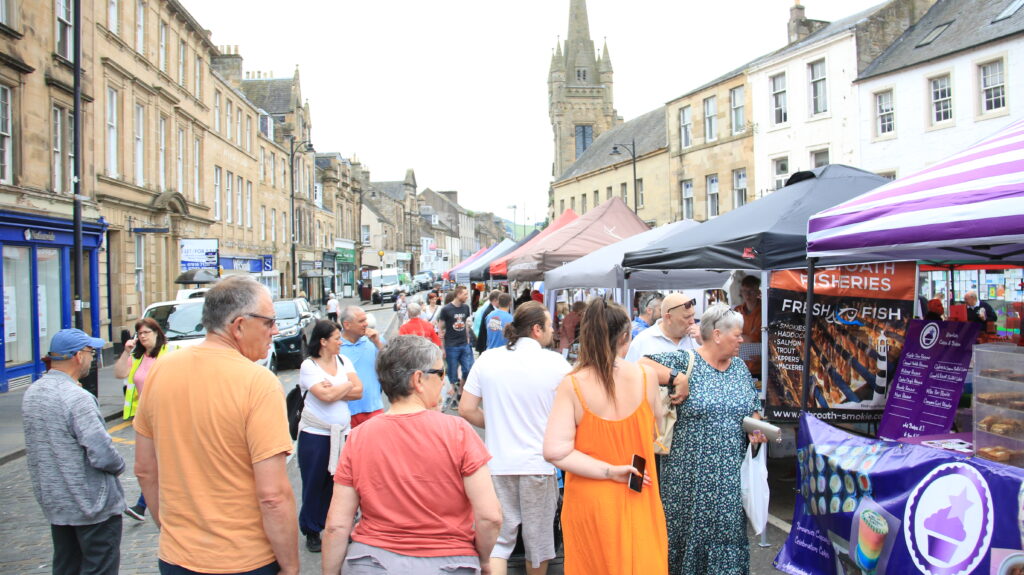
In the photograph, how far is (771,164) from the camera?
27344 mm

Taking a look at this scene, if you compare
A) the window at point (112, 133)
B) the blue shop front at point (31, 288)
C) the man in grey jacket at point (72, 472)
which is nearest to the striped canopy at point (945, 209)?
the man in grey jacket at point (72, 472)

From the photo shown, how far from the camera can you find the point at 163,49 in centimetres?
2456

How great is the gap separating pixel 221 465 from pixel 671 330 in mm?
3419

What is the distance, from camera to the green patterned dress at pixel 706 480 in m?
3.73

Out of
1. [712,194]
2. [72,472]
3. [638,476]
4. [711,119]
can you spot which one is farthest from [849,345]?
[711,119]

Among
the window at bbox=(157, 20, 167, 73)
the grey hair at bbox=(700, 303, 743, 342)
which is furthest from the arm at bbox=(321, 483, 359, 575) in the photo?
the window at bbox=(157, 20, 167, 73)

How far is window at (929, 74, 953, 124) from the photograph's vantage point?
20344mm

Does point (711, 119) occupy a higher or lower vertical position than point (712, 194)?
higher

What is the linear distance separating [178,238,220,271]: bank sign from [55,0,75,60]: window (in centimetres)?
757

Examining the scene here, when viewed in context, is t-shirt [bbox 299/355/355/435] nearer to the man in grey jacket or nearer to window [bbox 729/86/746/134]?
the man in grey jacket

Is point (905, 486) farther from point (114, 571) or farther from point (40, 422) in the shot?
point (40, 422)

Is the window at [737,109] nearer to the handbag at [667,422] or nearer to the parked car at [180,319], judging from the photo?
the parked car at [180,319]

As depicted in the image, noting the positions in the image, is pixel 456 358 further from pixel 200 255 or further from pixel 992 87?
pixel 992 87

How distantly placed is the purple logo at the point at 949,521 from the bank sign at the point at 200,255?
2359cm
